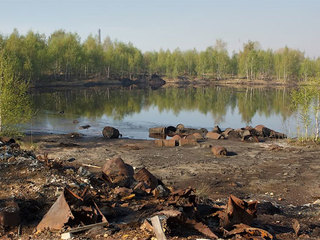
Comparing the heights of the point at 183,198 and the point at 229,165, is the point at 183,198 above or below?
above

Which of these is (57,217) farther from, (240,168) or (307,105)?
(307,105)

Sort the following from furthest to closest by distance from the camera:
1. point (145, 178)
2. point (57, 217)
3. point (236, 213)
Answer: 1. point (145, 178)
2. point (236, 213)
3. point (57, 217)

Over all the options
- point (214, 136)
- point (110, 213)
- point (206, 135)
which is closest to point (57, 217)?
point (110, 213)

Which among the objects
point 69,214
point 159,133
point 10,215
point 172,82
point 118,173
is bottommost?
point 159,133

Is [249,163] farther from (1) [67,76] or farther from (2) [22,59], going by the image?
(1) [67,76]

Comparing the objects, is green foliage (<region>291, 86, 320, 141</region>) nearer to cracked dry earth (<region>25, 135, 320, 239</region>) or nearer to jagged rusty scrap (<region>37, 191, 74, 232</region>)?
cracked dry earth (<region>25, 135, 320, 239</region>)

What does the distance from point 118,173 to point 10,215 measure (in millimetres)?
4383

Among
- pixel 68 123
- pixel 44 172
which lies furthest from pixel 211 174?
pixel 68 123

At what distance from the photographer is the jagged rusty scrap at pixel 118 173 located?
9646mm

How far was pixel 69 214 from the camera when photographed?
6438 millimetres

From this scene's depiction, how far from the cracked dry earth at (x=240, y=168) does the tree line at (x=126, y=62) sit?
166 ft

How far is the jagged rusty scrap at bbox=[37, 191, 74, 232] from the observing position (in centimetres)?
645

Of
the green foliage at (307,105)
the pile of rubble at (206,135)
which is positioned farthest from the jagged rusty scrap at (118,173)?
the green foliage at (307,105)

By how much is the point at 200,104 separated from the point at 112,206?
145 feet
